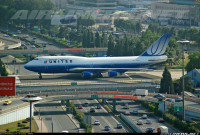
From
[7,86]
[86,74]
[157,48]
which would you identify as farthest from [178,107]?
[157,48]

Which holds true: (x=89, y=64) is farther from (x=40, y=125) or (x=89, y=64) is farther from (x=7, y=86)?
(x=7, y=86)

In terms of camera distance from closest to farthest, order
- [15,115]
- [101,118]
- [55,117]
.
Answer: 1. [15,115]
2. [55,117]
3. [101,118]

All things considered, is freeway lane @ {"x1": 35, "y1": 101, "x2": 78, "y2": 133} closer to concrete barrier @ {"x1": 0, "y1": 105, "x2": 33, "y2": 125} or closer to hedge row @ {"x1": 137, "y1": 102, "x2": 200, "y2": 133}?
concrete barrier @ {"x1": 0, "y1": 105, "x2": 33, "y2": 125}

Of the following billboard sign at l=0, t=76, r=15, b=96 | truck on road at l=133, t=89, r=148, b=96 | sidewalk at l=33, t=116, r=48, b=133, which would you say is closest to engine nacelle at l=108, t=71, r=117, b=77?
truck on road at l=133, t=89, r=148, b=96

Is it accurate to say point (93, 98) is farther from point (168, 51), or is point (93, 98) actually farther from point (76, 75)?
point (168, 51)

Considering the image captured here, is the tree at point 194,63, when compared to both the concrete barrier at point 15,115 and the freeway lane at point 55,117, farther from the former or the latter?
the concrete barrier at point 15,115

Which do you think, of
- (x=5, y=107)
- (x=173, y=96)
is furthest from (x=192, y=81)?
(x=5, y=107)

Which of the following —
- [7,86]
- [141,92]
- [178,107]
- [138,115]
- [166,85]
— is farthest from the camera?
[166,85]
